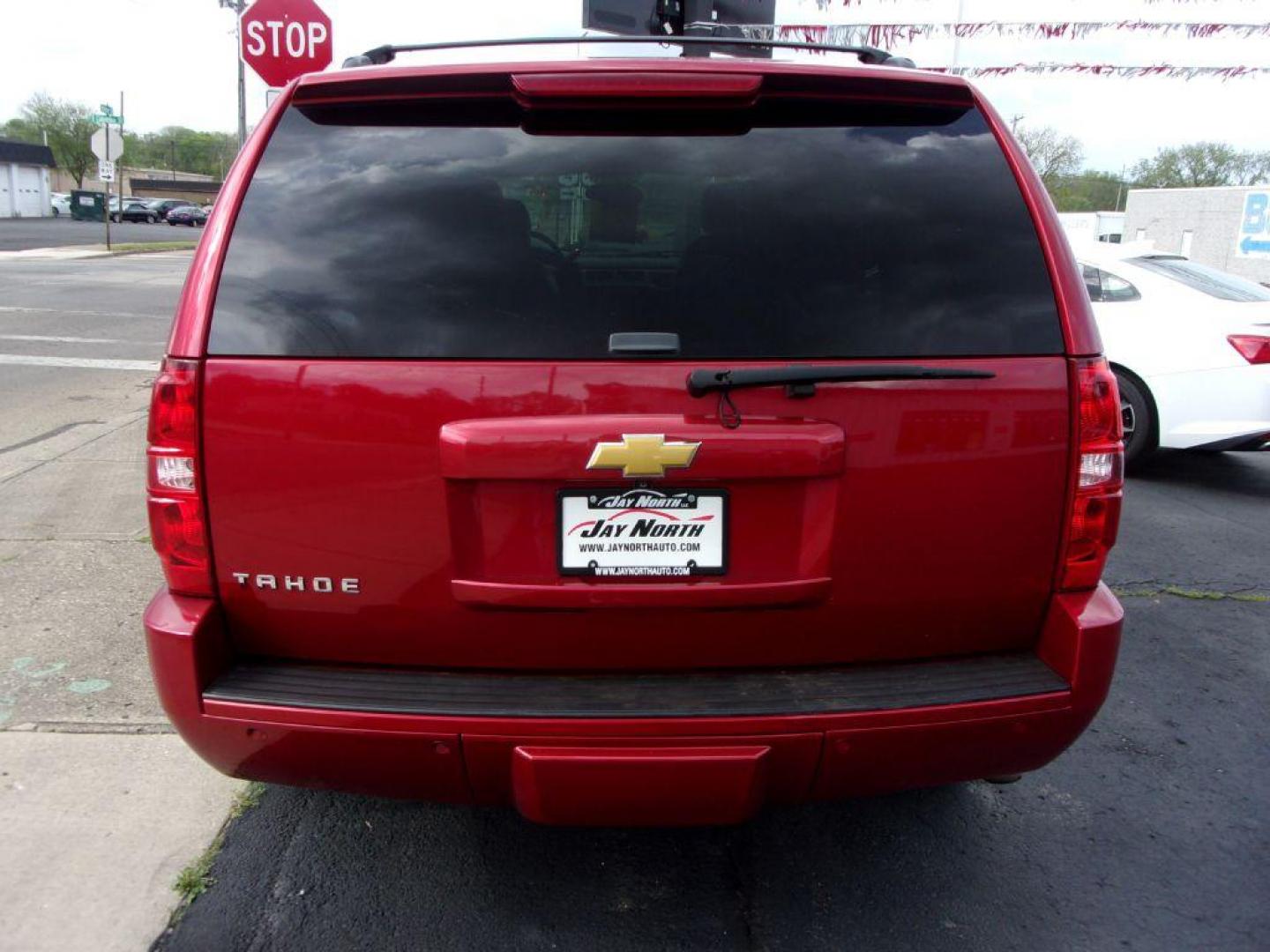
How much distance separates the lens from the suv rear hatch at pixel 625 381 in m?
2.10

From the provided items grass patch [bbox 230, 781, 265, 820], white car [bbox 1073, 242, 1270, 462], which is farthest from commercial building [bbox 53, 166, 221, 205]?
grass patch [bbox 230, 781, 265, 820]

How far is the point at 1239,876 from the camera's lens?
2822mm

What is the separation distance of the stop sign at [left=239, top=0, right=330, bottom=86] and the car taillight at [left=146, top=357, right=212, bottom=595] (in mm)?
7048

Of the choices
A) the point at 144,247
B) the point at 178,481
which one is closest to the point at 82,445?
the point at 178,481

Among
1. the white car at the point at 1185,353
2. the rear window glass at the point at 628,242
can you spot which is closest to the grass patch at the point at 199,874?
the rear window glass at the point at 628,242

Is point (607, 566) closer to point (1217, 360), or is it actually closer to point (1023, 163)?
point (1023, 163)

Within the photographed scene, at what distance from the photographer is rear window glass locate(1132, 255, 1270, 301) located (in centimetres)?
714

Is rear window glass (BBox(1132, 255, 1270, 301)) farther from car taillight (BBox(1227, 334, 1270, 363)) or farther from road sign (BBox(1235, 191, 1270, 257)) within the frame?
road sign (BBox(1235, 191, 1270, 257))

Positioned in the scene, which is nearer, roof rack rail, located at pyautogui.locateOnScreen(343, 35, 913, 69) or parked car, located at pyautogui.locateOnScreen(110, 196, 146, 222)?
roof rack rail, located at pyautogui.locateOnScreen(343, 35, 913, 69)

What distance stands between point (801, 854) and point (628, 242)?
181 cm

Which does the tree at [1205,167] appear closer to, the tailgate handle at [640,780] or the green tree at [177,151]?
the tailgate handle at [640,780]

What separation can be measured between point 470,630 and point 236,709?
1.73 feet

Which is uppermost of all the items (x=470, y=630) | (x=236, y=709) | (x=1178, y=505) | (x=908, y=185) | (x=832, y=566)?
(x=908, y=185)

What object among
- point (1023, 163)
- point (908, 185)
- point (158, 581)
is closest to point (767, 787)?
point (908, 185)
